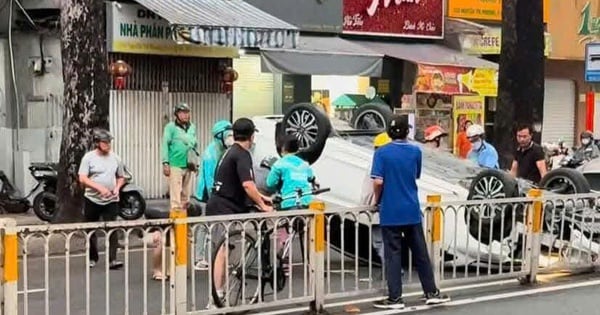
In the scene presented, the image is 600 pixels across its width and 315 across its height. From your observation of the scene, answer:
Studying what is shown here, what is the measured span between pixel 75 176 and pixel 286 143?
4592 millimetres

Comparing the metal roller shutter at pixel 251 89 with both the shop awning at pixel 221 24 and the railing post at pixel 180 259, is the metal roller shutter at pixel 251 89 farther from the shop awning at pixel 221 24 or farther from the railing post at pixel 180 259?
the railing post at pixel 180 259

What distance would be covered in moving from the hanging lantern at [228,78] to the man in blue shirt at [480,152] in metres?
5.63

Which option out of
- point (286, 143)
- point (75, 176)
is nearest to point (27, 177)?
point (75, 176)

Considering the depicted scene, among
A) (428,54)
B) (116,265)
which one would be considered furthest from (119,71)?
(428,54)

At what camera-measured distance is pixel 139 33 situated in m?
16.9

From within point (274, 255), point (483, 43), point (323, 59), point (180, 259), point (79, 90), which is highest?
point (483, 43)

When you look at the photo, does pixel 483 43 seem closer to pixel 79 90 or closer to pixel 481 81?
pixel 481 81

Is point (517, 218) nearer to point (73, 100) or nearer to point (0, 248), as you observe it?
point (0, 248)

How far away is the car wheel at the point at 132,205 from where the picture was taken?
15.1m

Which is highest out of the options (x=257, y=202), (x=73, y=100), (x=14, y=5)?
(x=14, y=5)

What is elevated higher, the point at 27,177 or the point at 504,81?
the point at 504,81

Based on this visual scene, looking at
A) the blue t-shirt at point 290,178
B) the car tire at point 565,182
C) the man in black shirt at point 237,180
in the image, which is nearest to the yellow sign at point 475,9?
the car tire at point 565,182

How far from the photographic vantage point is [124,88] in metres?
17.2

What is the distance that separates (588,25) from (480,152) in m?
15.0
